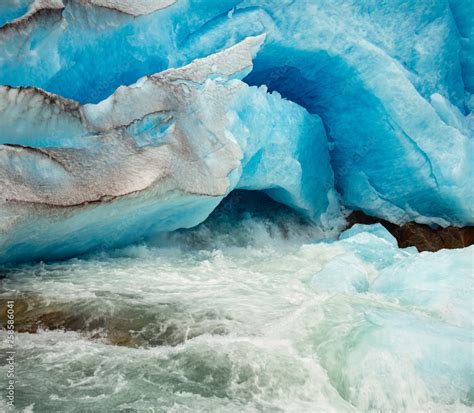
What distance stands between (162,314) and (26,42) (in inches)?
119

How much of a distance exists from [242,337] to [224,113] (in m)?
2.89

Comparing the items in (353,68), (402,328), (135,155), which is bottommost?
(402,328)

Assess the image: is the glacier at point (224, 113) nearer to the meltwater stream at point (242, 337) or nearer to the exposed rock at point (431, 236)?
the exposed rock at point (431, 236)

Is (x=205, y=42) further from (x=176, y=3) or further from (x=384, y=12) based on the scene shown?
(x=384, y=12)

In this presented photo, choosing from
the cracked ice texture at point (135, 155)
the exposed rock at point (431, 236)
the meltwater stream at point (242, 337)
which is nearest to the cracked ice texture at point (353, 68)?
the exposed rock at point (431, 236)

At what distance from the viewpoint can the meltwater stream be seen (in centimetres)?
231

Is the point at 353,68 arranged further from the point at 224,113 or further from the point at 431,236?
the point at 431,236

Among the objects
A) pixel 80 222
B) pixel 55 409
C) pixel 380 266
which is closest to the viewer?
pixel 55 409

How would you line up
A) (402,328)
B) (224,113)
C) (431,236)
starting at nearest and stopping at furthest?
1. (402,328)
2. (224,113)
3. (431,236)

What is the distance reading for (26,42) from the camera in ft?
15.2

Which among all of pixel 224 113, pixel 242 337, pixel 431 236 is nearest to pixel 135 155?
pixel 224 113

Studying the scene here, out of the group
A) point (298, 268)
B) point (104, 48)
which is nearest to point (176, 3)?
point (104, 48)

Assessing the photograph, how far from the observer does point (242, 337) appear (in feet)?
9.61

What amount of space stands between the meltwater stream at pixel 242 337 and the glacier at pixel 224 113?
0.70m
